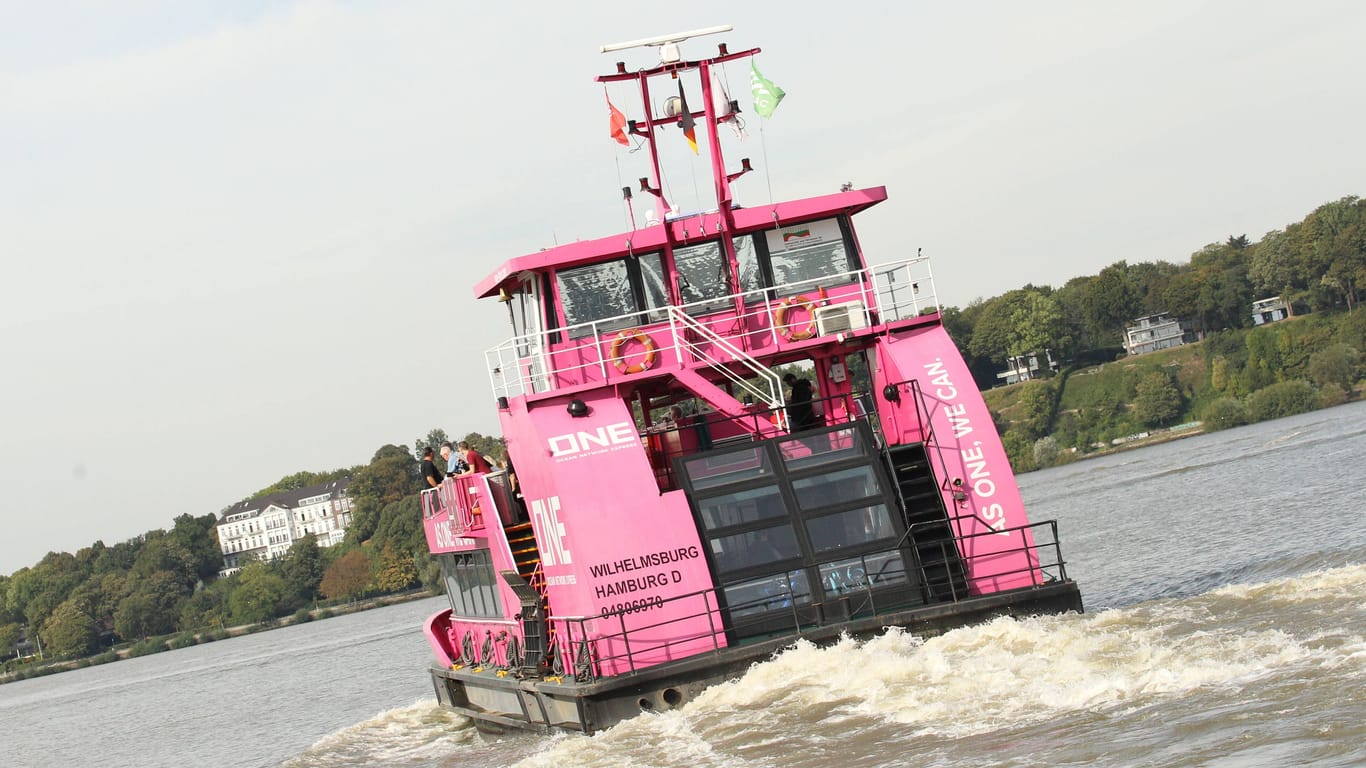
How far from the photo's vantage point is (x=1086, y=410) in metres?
91.6

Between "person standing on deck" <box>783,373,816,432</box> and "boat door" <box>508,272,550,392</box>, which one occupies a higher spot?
"boat door" <box>508,272,550,392</box>

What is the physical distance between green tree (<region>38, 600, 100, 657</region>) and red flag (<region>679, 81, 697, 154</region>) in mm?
99069

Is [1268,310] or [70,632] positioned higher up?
[1268,310]

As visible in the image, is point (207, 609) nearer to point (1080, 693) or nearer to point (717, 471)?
point (717, 471)

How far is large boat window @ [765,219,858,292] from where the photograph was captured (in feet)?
57.6

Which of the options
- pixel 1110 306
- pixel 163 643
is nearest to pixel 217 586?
pixel 163 643

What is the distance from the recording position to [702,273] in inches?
690

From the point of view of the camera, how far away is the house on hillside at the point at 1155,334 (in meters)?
106

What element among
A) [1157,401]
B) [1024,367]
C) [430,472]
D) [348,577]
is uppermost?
[1024,367]

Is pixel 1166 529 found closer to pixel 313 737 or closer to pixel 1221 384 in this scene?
pixel 313 737

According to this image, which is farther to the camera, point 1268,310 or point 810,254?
point 1268,310

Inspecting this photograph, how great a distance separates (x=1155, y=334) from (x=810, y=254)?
9444 cm

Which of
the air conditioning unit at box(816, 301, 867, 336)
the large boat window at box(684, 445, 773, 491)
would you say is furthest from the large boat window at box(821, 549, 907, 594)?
the air conditioning unit at box(816, 301, 867, 336)

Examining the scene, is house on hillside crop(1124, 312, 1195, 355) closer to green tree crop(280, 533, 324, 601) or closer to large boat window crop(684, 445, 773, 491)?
green tree crop(280, 533, 324, 601)
